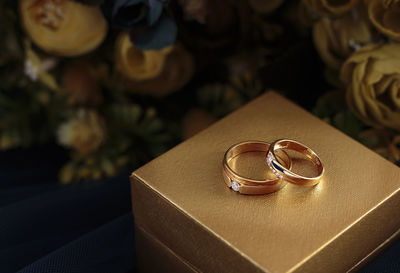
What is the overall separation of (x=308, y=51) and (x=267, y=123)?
194mm

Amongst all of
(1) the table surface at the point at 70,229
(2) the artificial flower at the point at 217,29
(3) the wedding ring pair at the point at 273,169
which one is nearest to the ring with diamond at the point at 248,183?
(3) the wedding ring pair at the point at 273,169

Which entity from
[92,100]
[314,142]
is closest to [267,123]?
[314,142]

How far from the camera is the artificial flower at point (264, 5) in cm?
80

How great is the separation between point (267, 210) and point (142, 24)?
26 cm

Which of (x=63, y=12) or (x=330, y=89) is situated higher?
(x=63, y=12)

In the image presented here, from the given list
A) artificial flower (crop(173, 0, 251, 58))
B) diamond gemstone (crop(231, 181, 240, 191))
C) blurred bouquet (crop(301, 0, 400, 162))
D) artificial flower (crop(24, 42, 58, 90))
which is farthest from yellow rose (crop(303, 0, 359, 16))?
artificial flower (crop(24, 42, 58, 90))

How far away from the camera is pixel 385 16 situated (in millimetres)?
661

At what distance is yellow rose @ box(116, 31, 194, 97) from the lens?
77cm

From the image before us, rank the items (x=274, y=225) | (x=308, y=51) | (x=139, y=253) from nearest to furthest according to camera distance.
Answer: (x=274, y=225), (x=139, y=253), (x=308, y=51)

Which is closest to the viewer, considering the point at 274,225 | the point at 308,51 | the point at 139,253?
the point at 274,225

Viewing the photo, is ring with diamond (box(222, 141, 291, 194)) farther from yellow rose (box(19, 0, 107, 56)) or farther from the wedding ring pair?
yellow rose (box(19, 0, 107, 56))

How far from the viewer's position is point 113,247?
2.25ft

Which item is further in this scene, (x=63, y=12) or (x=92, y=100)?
(x=92, y=100)

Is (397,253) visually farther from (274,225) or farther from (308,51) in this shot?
(308,51)
